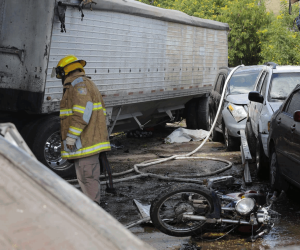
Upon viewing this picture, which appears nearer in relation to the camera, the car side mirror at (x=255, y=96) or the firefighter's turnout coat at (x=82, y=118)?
the firefighter's turnout coat at (x=82, y=118)

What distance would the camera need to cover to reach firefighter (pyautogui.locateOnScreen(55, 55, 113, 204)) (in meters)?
5.15

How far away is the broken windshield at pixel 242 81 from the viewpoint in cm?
1094

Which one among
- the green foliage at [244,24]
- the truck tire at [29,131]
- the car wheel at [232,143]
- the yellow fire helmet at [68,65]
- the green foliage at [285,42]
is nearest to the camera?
the yellow fire helmet at [68,65]

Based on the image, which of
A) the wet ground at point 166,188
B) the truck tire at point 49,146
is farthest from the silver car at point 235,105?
the truck tire at point 49,146

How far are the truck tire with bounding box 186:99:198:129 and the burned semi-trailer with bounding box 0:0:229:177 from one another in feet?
0.11

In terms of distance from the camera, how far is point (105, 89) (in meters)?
9.27

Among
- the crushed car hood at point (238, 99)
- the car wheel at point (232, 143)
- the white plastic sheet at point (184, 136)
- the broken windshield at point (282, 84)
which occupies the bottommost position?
the white plastic sheet at point (184, 136)

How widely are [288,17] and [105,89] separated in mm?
12034

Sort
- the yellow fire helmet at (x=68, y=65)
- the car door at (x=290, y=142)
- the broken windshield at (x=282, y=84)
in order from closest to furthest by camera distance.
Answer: the yellow fire helmet at (x=68, y=65)
the car door at (x=290, y=142)
the broken windshield at (x=282, y=84)

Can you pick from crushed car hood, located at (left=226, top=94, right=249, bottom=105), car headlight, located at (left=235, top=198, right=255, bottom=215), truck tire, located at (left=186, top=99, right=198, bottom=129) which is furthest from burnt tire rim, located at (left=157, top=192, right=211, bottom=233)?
truck tire, located at (left=186, top=99, right=198, bottom=129)

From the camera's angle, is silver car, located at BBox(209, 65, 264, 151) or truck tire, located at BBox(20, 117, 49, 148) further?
silver car, located at BBox(209, 65, 264, 151)

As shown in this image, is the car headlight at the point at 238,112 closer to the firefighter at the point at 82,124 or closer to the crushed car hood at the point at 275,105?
the crushed car hood at the point at 275,105

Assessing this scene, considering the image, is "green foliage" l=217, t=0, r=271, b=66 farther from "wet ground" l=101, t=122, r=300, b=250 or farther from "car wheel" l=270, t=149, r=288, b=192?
"car wheel" l=270, t=149, r=288, b=192

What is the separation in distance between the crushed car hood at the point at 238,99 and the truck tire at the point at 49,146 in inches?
158
